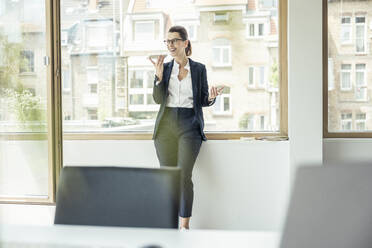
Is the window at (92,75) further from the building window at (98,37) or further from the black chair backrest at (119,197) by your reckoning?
the black chair backrest at (119,197)

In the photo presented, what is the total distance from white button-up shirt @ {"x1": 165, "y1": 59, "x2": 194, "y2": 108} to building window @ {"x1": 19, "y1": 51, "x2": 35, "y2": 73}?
1105 millimetres

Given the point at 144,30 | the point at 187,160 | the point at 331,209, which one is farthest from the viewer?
the point at 144,30

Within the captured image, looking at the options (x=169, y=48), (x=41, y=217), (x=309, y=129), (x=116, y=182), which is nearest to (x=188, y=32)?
(x=169, y=48)

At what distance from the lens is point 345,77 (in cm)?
332

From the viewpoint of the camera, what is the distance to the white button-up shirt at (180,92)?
318cm

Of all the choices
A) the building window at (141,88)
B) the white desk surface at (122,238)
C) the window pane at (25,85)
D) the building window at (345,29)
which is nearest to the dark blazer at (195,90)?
→ the building window at (141,88)

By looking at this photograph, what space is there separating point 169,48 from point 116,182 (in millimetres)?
1943

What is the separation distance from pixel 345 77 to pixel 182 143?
138 centimetres

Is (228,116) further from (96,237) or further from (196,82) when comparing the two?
(96,237)

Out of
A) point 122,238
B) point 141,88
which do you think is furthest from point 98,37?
point 122,238

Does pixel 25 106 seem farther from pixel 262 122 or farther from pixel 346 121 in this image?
pixel 346 121

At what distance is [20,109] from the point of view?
3.32m

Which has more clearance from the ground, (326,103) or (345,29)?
(345,29)

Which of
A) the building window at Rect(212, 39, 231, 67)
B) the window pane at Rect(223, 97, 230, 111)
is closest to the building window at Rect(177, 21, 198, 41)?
the building window at Rect(212, 39, 231, 67)
